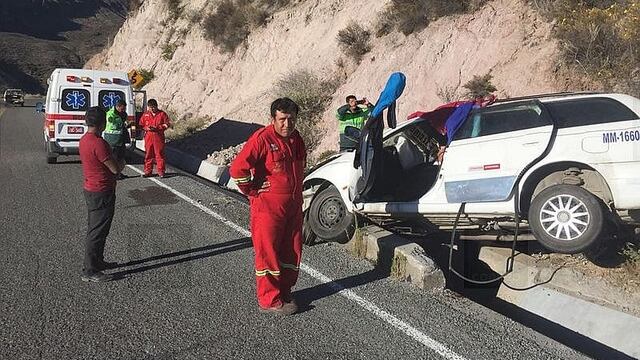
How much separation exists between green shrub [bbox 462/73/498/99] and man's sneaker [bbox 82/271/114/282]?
30.4 ft

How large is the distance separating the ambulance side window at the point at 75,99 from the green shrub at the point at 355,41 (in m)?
7.83

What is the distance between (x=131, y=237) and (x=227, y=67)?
1875 centimetres

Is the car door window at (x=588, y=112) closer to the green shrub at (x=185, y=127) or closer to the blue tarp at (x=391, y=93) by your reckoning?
the blue tarp at (x=391, y=93)

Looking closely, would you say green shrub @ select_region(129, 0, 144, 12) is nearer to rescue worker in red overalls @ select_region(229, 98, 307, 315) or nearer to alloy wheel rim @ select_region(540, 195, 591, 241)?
rescue worker in red overalls @ select_region(229, 98, 307, 315)

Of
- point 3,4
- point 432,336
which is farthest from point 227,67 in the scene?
point 3,4

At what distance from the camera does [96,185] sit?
5.38 meters

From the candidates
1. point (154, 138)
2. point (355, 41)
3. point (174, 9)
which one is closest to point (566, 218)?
point (154, 138)

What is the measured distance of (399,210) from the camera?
6340 mm

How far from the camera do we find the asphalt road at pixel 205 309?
4023 millimetres

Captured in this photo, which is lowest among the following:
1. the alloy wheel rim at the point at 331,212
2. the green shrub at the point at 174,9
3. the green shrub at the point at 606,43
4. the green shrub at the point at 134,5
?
the alloy wheel rim at the point at 331,212

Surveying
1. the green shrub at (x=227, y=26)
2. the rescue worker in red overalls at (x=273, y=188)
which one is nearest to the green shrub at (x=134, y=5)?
→ the green shrub at (x=227, y=26)

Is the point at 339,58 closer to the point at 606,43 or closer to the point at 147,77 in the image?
the point at 606,43

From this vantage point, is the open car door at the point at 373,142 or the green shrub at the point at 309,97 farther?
the green shrub at the point at 309,97

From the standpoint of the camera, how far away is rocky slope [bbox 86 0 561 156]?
12.6 meters
